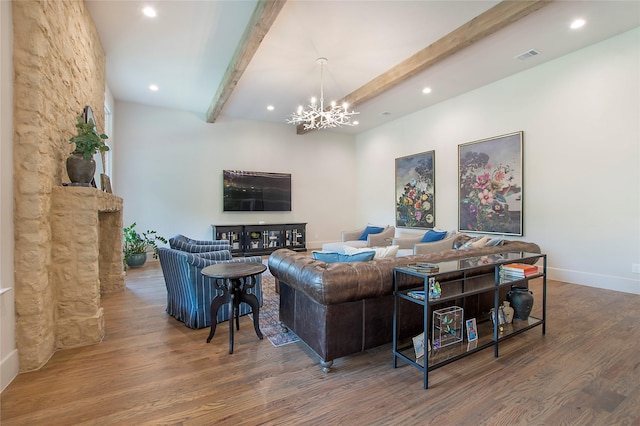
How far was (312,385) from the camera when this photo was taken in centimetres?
203

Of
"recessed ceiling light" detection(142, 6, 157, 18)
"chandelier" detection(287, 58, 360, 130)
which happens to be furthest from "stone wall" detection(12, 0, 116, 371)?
"chandelier" detection(287, 58, 360, 130)

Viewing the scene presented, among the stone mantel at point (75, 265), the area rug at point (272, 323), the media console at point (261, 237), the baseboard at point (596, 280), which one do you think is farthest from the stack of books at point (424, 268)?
the media console at point (261, 237)

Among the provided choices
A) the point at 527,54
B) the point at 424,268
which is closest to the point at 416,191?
the point at 527,54

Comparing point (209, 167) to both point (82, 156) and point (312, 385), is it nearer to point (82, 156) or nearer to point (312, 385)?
point (82, 156)

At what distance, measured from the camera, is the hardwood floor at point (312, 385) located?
173 centimetres

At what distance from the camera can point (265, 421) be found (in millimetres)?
→ 1685

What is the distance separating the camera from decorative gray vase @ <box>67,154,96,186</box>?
266 centimetres

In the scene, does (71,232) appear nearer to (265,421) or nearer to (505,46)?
(265,421)

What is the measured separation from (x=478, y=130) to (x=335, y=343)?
5.47 metres

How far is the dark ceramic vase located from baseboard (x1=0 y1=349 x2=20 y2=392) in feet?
14.0

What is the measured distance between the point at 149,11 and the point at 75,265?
307cm

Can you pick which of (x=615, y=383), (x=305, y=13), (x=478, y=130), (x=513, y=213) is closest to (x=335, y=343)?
(x=615, y=383)

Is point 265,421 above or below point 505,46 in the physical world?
below

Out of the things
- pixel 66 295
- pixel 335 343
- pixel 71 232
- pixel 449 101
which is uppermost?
pixel 449 101
